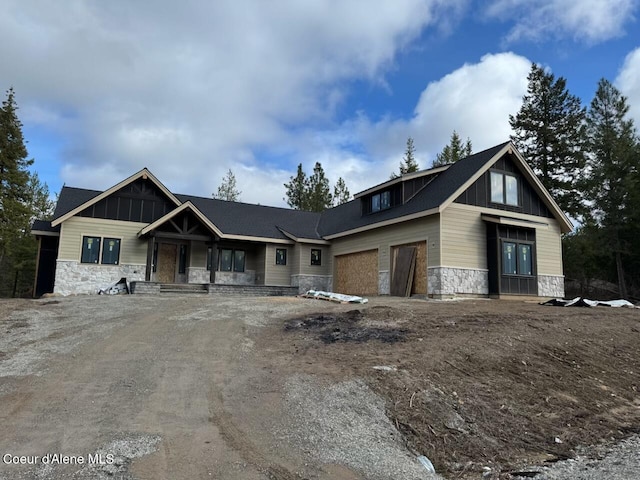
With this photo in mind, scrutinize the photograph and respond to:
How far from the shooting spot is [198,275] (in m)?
23.1

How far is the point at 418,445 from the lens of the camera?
5.38 metres

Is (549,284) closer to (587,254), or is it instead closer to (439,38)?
(439,38)

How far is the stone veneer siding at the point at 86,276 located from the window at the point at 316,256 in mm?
8781

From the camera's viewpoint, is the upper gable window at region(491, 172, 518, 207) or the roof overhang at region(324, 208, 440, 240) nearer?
the roof overhang at region(324, 208, 440, 240)

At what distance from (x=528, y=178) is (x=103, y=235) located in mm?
18992

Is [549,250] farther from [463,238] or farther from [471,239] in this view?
[463,238]

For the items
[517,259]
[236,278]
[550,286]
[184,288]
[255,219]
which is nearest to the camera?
[517,259]

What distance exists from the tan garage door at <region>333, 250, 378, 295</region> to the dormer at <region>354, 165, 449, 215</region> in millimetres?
2441

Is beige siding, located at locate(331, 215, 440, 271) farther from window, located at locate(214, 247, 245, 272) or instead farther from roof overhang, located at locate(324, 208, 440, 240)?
window, located at locate(214, 247, 245, 272)

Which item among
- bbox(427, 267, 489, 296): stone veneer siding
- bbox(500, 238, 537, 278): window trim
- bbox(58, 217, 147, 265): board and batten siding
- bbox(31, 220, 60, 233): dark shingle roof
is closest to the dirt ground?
bbox(427, 267, 489, 296): stone veneer siding

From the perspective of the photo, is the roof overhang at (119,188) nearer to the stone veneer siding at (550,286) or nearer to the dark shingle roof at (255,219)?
the dark shingle roof at (255,219)

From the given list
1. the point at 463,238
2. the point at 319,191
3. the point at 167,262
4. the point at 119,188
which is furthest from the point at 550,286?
the point at 319,191

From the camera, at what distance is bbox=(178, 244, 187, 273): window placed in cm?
2311

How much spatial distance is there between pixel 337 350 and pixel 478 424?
3.06 metres
